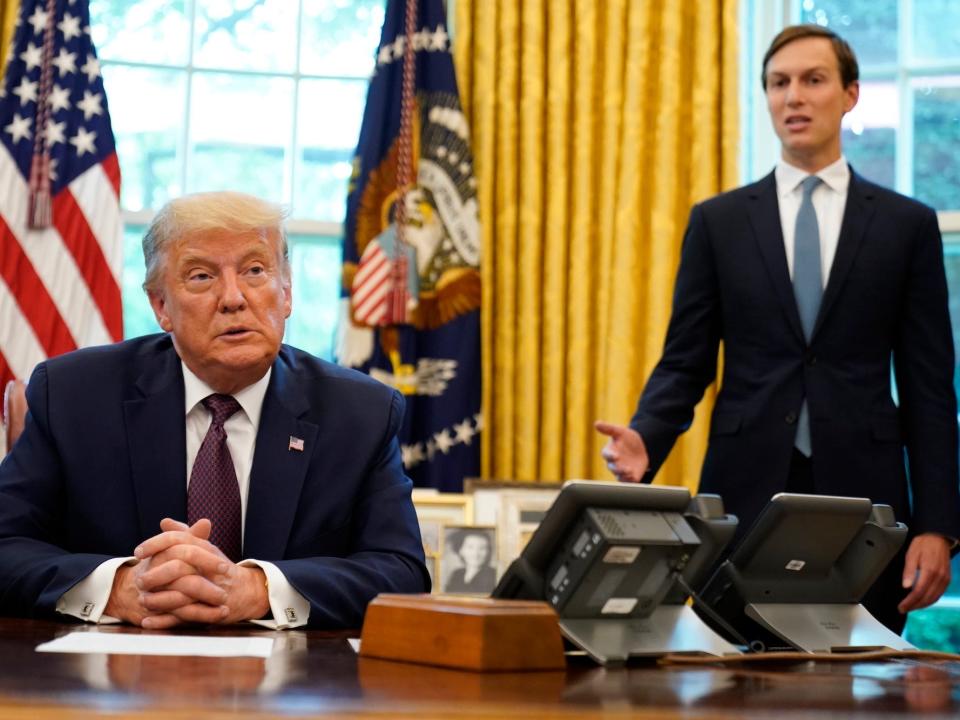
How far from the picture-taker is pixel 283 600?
182cm

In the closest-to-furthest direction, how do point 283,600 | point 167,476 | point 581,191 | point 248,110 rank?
point 283,600
point 167,476
point 581,191
point 248,110

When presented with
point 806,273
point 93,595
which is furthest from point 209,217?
point 806,273

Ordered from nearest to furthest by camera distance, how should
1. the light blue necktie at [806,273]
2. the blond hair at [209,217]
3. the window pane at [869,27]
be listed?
1. the blond hair at [209,217]
2. the light blue necktie at [806,273]
3. the window pane at [869,27]

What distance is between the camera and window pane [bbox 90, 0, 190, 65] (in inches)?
174

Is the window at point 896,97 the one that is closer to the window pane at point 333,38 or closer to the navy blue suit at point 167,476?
the window pane at point 333,38

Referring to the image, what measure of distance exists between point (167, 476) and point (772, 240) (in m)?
1.49

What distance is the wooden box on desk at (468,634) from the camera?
4.01 ft

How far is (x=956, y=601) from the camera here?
427 centimetres

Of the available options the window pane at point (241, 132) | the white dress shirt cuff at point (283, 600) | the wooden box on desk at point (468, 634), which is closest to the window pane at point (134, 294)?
the window pane at point (241, 132)

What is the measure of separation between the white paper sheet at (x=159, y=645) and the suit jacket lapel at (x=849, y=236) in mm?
1681

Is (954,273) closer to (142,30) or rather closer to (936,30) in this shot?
(936,30)

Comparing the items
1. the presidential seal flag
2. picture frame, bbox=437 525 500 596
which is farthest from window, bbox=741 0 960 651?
picture frame, bbox=437 525 500 596

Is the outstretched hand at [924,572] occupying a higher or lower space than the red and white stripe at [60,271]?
lower

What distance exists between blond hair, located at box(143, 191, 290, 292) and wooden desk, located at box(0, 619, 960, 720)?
89 centimetres
